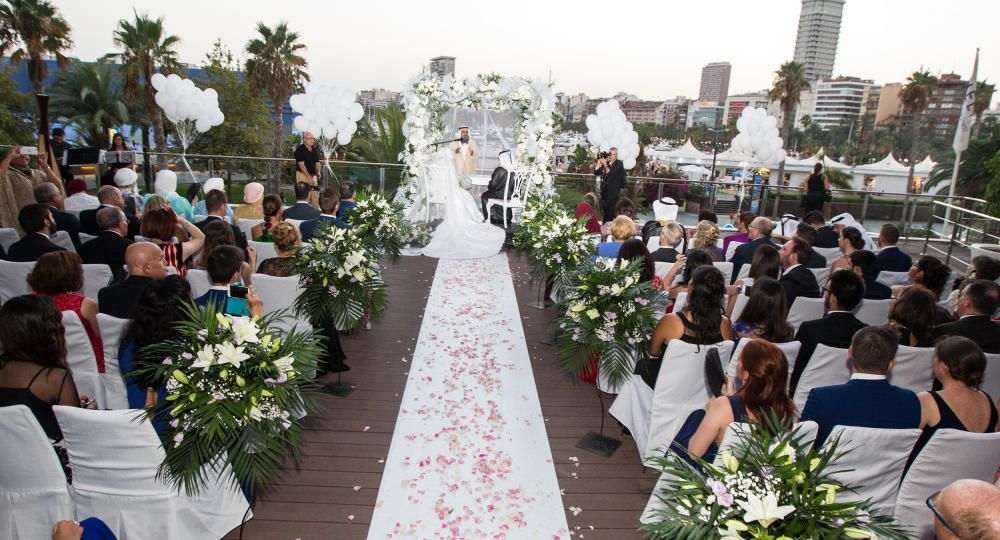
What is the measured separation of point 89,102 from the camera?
23250 millimetres

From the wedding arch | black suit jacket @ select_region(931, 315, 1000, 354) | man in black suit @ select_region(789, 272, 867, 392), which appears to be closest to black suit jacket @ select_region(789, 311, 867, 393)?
man in black suit @ select_region(789, 272, 867, 392)

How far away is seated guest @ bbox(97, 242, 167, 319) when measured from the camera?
3.61m

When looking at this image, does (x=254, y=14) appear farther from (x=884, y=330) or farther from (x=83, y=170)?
(x=884, y=330)

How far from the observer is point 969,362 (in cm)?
282

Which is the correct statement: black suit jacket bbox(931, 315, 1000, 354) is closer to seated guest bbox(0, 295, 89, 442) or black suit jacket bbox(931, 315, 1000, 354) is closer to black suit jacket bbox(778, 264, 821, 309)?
black suit jacket bbox(778, 264, 821, 309)

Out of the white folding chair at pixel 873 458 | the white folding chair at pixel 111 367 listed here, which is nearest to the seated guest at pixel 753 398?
the white folding chair at pixel 873 458

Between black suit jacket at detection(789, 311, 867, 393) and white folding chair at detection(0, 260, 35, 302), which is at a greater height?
black suit jacket at detection(789, 311, 867, 393)

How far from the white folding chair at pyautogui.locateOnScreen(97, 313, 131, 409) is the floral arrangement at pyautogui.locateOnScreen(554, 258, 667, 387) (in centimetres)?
288

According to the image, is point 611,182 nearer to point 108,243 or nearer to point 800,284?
point 800,284

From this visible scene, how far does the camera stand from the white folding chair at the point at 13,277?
439 cm

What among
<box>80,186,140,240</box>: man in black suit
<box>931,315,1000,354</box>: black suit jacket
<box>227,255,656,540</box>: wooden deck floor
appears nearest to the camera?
<box>227,255,656,540</box>: wooden deck floor

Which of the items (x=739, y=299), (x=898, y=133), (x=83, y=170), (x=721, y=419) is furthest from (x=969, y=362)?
(x=898, y=133)

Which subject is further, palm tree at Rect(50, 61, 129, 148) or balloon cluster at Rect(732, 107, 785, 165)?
palm tree at Rect(50, 61, 129, 148)

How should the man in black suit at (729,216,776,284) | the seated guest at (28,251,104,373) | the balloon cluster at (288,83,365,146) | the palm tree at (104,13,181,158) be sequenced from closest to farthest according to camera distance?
the seated guest at (28,251,104,373)
the man in black suit at (729,216,776,284)
the balloon cluster at (288,83,365,146)
the palm tree at (104,13,181,158)
